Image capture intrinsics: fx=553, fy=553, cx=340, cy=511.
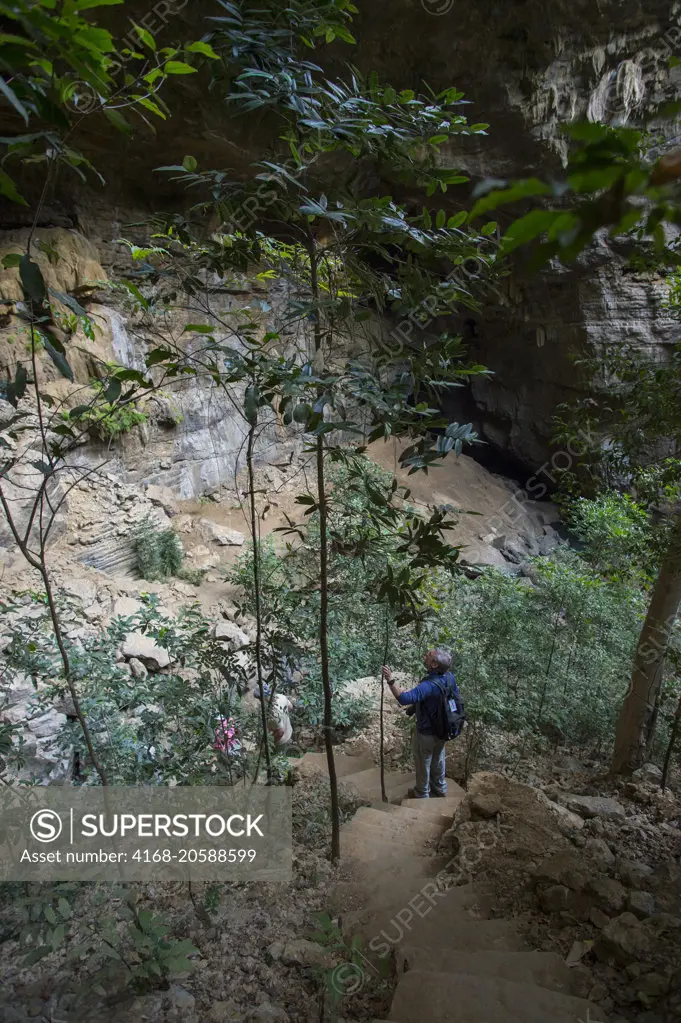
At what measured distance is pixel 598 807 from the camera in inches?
118

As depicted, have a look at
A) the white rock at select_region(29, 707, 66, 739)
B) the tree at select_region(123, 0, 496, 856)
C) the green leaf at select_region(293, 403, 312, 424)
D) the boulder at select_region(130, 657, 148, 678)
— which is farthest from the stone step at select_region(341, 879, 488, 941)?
the boulder at select_region(130, 657, 148, 678)

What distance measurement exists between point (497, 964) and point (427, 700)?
176 cm

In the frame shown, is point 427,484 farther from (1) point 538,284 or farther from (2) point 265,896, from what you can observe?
(2) point 265,896

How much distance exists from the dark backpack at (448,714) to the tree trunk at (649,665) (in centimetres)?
131

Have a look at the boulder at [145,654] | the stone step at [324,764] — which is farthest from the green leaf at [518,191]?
the boulder at [145,654]

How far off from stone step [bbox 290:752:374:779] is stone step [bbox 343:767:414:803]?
141mm

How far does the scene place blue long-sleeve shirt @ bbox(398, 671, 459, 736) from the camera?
3537 mm

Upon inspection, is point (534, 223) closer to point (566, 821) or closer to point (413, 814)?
point (566, 821)

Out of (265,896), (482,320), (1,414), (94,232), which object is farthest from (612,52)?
(265,896)

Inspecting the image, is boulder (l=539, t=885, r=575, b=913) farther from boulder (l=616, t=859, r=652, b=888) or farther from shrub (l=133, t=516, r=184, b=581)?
shrub (l=133, t=516, r=184, b=581)

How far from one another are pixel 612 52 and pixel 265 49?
9.46 m

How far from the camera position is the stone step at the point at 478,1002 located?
155 cm

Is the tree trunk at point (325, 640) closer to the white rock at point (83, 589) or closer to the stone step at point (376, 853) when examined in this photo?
the stone step at point (376, 853)

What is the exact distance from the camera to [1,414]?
20.7 ft
